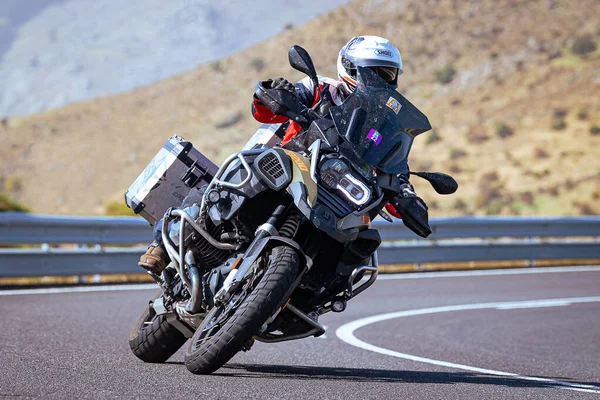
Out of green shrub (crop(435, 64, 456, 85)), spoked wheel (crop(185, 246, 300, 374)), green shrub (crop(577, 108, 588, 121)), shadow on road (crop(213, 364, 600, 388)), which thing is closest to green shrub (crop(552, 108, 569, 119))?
green shrub (crop(577, 108, 588, 121))

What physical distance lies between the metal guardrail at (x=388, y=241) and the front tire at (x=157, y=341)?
617 cm

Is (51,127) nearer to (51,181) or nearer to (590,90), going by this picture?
(51,181)

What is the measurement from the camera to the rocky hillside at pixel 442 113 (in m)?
47.3

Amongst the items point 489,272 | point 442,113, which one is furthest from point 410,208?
point 442,113

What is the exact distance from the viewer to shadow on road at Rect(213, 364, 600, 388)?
678 cm

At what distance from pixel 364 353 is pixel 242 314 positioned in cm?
→ 323

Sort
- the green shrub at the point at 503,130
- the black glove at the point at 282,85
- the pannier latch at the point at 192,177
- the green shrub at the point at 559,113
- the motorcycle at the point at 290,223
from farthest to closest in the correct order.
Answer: the green shrub at the point at 559,113
the green shrub at the point at 503,130
the pannier latch at the point at 192,177
the black glove at the point at 282,85
the motorcycle at the point at 290,223

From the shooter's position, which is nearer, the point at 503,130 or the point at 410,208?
the point at 410,208

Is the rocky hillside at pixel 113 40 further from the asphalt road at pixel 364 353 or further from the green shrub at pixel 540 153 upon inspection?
the asphalt road at pixel 364 353

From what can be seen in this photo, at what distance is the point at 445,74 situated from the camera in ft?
206

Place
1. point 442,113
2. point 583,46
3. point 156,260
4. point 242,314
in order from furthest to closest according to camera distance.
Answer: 1. point 583,46
2. point 442,113
3. point 156,260
4. point 242,314

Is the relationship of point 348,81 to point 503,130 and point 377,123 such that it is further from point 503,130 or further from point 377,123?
point 503,130

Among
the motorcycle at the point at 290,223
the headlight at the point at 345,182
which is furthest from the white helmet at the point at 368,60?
the headlight at the point at 345,182

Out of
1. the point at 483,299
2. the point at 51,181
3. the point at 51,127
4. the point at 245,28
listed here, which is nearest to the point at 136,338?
the point at 483,299
